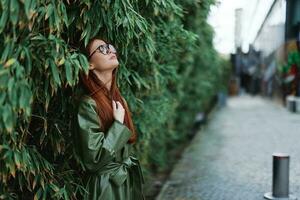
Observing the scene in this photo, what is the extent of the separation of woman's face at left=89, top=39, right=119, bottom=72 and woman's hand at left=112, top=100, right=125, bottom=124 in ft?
0.76

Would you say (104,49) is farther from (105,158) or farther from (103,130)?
(105,158)

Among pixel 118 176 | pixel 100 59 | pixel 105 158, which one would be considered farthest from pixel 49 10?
pixel 118 176

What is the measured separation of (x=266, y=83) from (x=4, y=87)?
31.4 metres

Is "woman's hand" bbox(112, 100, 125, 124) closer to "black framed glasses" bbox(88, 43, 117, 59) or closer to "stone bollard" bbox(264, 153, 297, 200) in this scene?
"black framed glasses" bbox(88, 43, 117, 59)

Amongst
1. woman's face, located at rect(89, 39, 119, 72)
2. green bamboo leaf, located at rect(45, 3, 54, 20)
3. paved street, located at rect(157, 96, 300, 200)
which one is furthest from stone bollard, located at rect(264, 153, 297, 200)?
green bamboo leaf, located at rect(45, 3, 54, 20)

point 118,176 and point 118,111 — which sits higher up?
point 118,111

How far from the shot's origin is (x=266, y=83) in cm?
3288

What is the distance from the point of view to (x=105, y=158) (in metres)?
3.08

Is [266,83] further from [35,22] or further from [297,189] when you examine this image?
[35,22]

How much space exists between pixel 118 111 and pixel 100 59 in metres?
0.34

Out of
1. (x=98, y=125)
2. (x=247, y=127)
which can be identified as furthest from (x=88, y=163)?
(x=247, y=127)

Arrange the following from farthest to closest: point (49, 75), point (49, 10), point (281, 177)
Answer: point (281, 177) < point (49, 75) < point (49, 10)

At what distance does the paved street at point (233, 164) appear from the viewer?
21.8 feet

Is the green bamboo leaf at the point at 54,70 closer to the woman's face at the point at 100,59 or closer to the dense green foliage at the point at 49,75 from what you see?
the dense green foliage at the point at 49,75
